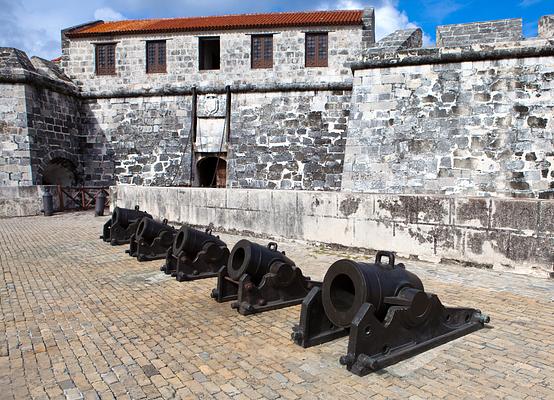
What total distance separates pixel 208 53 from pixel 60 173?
28.2ft

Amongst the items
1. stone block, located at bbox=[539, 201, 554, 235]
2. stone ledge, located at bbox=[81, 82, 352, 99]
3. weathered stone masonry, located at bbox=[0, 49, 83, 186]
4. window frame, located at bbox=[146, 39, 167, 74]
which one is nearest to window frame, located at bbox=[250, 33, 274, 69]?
stone ledge, located at bbox=[81, 82, 352, 99]

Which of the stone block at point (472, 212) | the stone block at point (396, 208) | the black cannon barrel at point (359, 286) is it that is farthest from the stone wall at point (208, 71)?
the black cannon barrel at point (359, 286)

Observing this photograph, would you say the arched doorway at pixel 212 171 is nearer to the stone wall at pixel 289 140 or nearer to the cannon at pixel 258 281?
the stone wall at pixel 289 140

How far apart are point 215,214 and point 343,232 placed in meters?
3.73

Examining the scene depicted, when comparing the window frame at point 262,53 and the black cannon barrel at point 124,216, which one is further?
the window frame at point 262,53

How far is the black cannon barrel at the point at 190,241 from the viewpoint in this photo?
5.91 m

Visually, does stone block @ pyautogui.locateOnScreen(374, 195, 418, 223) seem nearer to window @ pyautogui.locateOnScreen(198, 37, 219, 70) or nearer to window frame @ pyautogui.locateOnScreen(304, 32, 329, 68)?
window frame @ pyautogui.locateOnScreen(304, 32, 329, 68)

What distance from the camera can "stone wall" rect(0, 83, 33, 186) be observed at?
15.5m

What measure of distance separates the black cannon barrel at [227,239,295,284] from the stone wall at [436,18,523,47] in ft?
30.9

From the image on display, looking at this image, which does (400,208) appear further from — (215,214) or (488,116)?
(488,116)

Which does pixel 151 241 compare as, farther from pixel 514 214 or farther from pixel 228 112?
pixel 228 112

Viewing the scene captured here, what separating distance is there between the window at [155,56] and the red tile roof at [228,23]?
21.1 inches

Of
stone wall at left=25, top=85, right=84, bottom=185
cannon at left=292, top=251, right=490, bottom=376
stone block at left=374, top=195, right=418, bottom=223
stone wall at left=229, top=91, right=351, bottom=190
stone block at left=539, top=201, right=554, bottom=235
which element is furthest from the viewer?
stone wall at left=229, top=91, right=351, bottom=190

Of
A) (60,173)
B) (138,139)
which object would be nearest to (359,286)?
(138,139)
